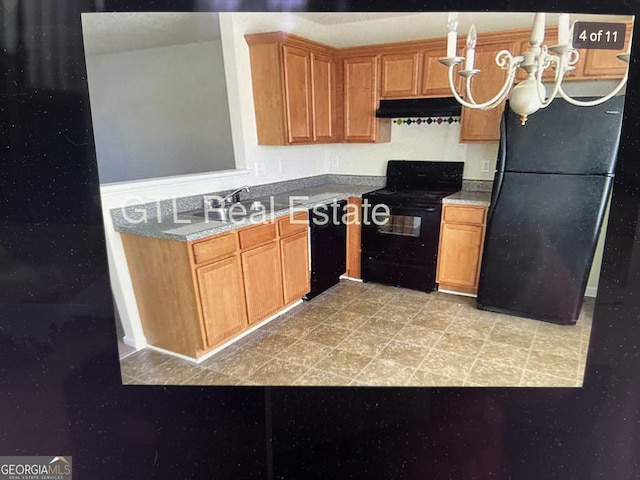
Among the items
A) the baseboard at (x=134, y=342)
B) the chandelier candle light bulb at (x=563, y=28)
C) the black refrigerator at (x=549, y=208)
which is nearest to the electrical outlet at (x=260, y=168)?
the baseboard at (x=134, y=342)

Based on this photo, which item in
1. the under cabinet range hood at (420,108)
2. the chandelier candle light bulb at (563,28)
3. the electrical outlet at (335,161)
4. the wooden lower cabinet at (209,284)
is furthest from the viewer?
the electrical outlet at (335,161)

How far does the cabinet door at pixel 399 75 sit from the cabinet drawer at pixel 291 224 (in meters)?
0.49

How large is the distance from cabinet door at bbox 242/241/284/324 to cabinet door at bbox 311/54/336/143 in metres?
0.44

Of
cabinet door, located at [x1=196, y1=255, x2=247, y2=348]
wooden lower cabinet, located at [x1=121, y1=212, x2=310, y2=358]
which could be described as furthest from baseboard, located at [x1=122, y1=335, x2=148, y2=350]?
cabinet door, located at [x1=196, y1=255, x2=247, y2=348]

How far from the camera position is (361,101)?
131 centimetres

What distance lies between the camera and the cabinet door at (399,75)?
89 centimetres

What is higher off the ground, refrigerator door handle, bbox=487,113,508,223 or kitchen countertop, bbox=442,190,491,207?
refrigerator door handle, bbox=487,113,508,223

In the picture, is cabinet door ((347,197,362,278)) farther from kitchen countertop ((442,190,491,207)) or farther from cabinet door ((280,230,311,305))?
kitchen countertop ((442,190,491,207))

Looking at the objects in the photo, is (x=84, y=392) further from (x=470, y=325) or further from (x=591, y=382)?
(x=591, y=382)

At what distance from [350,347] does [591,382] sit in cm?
52

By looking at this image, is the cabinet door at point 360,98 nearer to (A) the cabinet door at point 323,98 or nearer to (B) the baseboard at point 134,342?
(A) the cabinet door at point 323,98

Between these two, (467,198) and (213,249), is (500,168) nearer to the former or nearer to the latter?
(467,198)

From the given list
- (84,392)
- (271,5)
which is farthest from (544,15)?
(84,392)

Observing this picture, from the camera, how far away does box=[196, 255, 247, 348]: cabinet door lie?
87cm
